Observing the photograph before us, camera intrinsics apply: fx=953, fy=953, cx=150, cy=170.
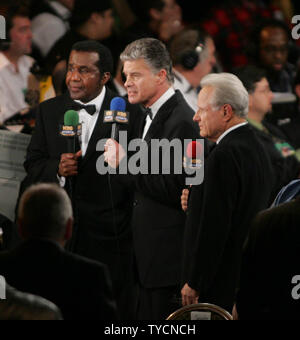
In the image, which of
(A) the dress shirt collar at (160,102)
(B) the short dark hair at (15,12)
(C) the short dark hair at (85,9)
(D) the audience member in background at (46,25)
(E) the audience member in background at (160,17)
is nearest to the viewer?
(A) the dress shirt collar at (160,102)

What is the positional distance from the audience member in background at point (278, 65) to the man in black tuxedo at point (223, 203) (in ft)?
6.44

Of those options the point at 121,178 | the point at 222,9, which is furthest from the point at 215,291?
the point at 222,9

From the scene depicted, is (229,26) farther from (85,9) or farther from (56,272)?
(56,272)

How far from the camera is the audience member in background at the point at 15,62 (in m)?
6.35

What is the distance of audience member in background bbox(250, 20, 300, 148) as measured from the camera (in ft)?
22.0

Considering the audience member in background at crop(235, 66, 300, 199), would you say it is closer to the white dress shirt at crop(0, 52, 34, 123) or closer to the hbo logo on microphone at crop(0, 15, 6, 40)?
the white dress shirt at crop(0, 52, 34, 123)

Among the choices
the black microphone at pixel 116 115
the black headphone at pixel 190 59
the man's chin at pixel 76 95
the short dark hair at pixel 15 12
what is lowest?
the black microphone at pixel 116 115

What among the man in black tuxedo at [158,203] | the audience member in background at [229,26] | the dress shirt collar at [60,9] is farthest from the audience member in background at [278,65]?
the man in black tuxedo at [158,203]

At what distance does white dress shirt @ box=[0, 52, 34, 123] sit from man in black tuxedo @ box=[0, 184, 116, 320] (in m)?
2.70

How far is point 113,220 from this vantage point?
520 centimetres

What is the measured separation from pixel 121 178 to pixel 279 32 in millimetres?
2709

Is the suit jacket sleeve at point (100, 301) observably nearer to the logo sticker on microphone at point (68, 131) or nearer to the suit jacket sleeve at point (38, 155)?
the logo sticker on microphone at point (68, 131)

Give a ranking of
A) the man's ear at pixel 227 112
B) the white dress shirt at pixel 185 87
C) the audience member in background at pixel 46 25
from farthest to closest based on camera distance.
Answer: the audience member in background at pixel 46 25
the white dress shirt at pixel 185 87
the man's ear at pixel 227 112

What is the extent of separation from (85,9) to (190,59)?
3.00ft
